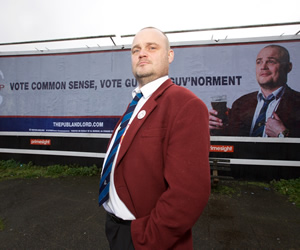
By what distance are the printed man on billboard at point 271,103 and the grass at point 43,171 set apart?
429 centimetres

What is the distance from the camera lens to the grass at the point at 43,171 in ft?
17.0

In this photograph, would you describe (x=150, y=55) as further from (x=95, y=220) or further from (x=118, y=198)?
(x=95, y=220)

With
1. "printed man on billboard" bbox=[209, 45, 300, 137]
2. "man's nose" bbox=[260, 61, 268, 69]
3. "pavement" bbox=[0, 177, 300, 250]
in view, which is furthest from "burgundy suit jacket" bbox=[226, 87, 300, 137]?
"pavement" bbox=[0, 177, 300, 250]

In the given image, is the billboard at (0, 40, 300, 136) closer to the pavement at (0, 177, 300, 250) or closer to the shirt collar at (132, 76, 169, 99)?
the pavement at (0, 177, 300, 250)

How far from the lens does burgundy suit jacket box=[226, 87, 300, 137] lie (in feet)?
15.0

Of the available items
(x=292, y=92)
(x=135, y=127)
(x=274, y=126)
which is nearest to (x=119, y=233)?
(x=135, y=127)

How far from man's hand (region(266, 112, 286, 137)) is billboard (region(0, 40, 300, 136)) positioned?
83 cm

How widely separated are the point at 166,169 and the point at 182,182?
12 cm

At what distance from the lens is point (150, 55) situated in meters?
1.29

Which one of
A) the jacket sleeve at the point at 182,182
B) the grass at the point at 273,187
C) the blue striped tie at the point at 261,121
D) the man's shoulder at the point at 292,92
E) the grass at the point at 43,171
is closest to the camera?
the jacket sleeve at the point at 182,182

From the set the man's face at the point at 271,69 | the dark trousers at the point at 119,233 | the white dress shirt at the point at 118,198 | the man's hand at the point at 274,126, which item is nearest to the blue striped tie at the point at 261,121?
the man's hand at the point at 274,126

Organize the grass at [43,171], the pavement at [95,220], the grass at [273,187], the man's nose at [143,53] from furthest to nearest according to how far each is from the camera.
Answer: the grass at [43,171]
the grass at [273,187]
the pavement at [95,220]
the man's nose at [143,53]

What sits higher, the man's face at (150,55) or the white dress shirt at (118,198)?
the man's face at (150,55)

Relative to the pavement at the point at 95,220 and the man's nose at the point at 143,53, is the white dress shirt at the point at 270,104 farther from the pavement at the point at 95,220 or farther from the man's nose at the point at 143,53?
the man's nose at the point at 143,53
